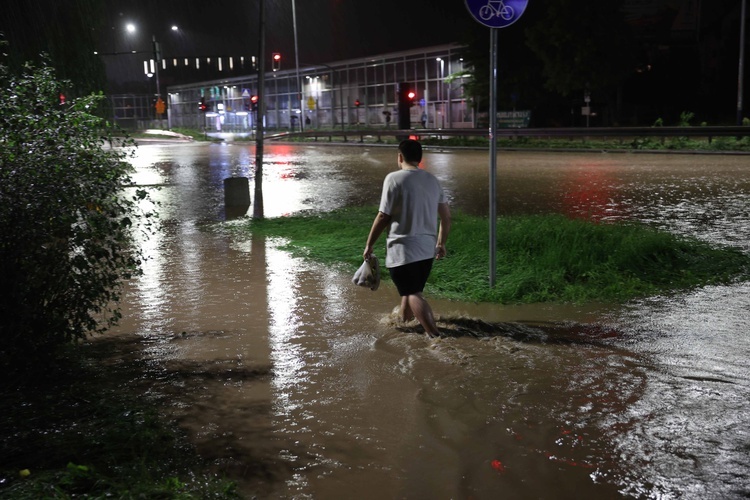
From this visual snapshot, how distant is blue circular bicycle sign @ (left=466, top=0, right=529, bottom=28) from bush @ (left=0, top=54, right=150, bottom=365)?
3.77 metres

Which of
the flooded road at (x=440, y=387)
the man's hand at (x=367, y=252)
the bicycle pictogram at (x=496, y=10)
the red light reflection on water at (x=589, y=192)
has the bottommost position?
the flooded road at (x=440, y=387)

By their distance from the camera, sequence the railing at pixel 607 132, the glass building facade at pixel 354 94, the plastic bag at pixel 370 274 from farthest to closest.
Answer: the glass building facade at pixel 354 94 < the railing at pixel 607 132 < the plastic bag at pixel 370 274

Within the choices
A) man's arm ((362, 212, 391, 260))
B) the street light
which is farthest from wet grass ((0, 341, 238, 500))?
the street light

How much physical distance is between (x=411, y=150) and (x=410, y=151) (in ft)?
0.04

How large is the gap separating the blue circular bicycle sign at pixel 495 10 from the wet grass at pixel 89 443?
470cm

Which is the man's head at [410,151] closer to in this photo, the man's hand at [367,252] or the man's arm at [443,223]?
the man's arm at [443,223]

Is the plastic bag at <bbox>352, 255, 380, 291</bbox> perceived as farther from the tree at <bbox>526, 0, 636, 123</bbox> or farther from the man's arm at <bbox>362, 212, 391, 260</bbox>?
the tree at <bbox>526, 0, 636, 123</bbox>

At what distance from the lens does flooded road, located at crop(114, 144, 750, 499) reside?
445 cm

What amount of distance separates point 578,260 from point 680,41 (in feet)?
154

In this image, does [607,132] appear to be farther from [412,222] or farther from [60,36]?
[412,222]

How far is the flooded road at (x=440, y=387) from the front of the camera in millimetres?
4453

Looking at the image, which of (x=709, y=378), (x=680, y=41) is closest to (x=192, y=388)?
(x=709, y=378)

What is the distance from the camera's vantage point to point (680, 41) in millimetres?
51500

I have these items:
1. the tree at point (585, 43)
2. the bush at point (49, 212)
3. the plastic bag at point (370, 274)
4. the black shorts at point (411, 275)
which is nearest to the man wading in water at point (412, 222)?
the black shorts at point (411, 275)
